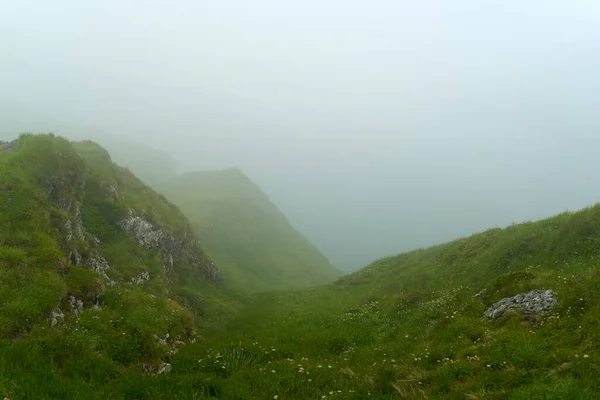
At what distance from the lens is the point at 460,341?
13.1m

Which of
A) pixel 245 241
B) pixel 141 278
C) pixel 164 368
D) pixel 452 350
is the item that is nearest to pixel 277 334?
pixel 164 368

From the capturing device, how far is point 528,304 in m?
14.6

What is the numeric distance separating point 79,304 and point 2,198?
9.21m

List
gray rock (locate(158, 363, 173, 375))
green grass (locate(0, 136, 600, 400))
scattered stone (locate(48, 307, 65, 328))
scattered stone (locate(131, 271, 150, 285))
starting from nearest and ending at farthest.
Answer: green grass (locate(0, 136, 600, 400)), gray rock (locate(158, 363, 173, 375)), scattered stone (locate(48, 307, 65, 328)), scattered stone (locate(131, 271, 150, 285))

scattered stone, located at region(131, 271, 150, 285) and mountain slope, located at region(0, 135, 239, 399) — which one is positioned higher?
mountain slope, located at region(0, 135, 239, 399)

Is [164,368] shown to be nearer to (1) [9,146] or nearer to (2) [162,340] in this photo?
(2) [162,340]

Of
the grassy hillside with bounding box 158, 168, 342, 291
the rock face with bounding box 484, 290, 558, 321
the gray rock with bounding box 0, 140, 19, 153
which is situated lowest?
the grassy hillside with bounding box 158, 168, 342, 291

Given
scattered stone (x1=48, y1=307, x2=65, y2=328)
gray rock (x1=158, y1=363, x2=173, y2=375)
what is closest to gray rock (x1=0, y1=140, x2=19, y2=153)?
scattered stone (x1=48, y1=307, x2=65, y2=328)

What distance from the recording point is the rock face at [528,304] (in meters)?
13.8

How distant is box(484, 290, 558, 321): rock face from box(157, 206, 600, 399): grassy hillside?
0.47 metres

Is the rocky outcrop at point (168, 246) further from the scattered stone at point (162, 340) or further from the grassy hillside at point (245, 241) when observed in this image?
the scattered stone at point (162, 340)

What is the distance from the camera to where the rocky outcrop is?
35.2 meters

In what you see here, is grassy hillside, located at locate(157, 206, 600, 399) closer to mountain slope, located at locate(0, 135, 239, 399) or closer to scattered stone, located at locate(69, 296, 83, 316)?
mountain slope, located at locate(0, 135, 239, 399)

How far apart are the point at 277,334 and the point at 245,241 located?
231 ft
